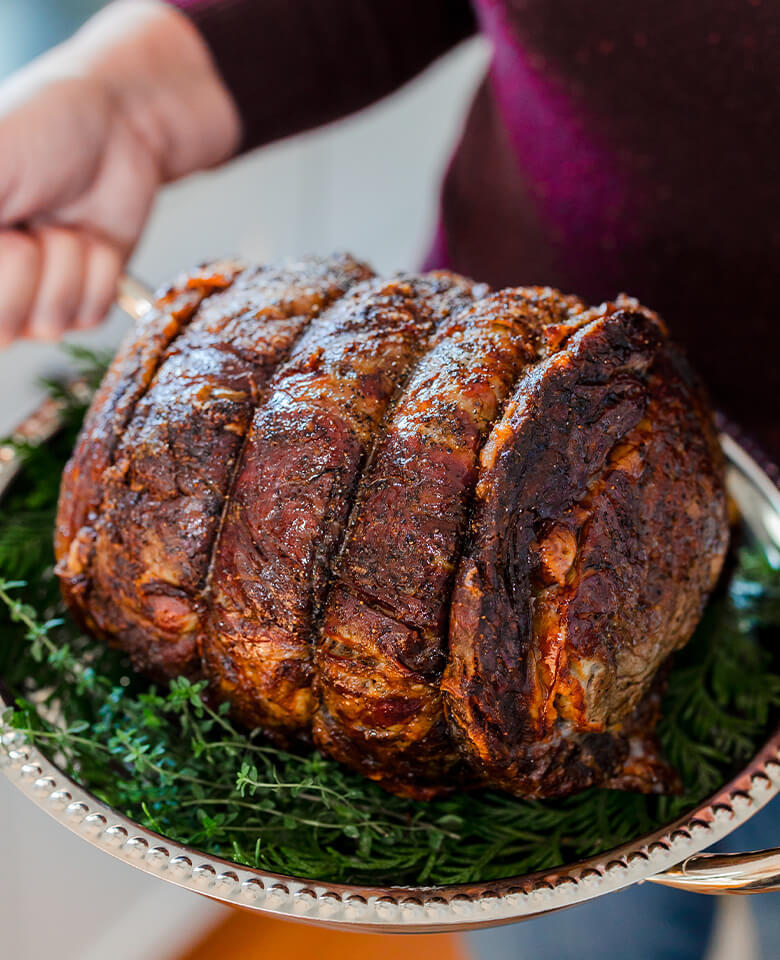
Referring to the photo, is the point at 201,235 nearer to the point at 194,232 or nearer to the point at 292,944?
the point at 194,232

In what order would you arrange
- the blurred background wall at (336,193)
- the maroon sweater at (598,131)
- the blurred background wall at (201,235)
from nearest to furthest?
the maroon sweater at (598,131) → the blurred background wall at (201,235) → the blurred background wall at (336,193)

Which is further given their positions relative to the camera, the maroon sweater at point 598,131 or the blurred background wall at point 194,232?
the blurred background wall at point 194,232

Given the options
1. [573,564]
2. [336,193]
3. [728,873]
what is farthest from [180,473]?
[336,193]

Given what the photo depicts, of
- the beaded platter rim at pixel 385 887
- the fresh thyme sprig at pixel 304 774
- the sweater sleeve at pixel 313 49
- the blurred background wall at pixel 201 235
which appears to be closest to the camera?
the beaded platter rim at pixel 385 887

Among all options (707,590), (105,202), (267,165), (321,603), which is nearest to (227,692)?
(321,603)

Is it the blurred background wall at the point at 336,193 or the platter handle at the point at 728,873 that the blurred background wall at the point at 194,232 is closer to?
the blurred background wall at the point at 336,193

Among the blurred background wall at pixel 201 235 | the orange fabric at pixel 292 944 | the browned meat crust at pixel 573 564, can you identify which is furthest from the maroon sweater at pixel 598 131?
the orange fabric at pixel 292 944

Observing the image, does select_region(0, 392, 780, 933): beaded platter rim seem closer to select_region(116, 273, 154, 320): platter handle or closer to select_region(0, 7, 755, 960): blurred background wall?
select_region(0, 7, 755, 960): blurred background wall

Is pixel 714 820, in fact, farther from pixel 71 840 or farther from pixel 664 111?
pixel 71 840
